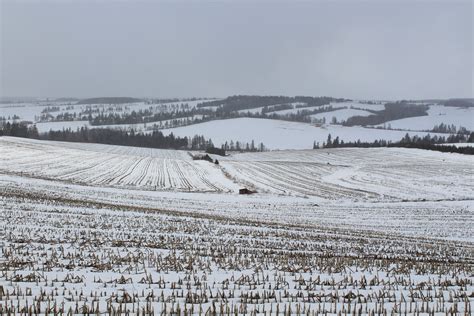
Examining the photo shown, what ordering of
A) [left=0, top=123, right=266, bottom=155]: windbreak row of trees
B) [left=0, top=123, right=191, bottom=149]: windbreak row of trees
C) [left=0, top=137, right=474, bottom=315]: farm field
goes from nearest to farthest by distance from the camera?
[left=0, top=137, right=474, bottom=315]: farm field < [left=0, top=123, right=191, bottom=149]: windbreak row of trees < [left=0, top=123, right=266, bottom=155]: windbreak row of trees

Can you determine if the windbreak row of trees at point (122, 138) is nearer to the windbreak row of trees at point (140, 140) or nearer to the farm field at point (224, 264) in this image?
the windbreak row of trees at point (140, 140)

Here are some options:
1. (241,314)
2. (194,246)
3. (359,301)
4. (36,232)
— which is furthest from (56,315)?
(36,232)

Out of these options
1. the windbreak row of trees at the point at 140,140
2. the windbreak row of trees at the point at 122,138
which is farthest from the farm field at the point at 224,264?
the windbreak row of trees at the point at 122,138

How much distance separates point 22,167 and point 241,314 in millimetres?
63268

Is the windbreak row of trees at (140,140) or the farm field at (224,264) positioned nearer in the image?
the farm field at (224,264)

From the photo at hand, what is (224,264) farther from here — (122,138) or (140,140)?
(122,138)

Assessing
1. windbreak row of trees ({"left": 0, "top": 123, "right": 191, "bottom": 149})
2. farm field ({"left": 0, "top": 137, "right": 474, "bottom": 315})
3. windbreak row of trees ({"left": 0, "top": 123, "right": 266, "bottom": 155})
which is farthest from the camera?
windbreak row of trees ({"left": 0, "top": 123, "right": 266, "bottom": 155})

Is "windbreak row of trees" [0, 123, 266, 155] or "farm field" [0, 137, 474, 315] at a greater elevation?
"windbreak row of trees" [0, 123, 266, 155]

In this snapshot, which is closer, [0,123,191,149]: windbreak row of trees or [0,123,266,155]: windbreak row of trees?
[0,123,191,149]: windbreak row of trees

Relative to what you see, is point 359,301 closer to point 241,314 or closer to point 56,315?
point 241,314

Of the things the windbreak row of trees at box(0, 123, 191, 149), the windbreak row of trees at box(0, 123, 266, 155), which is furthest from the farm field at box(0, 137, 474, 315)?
the windbreak row of trees at box(0, 123, 191, 149)

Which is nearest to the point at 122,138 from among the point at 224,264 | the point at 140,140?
the point at 140,140

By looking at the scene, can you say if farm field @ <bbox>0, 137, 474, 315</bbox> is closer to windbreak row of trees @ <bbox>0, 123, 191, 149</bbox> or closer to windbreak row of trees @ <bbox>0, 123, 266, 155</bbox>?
windbreak row of trees @ <bbox>0, 123, 266, 155</bbox>

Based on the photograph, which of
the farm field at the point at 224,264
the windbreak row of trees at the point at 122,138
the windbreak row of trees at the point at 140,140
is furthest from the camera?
the windbreak row of trees at the point at 140,140
